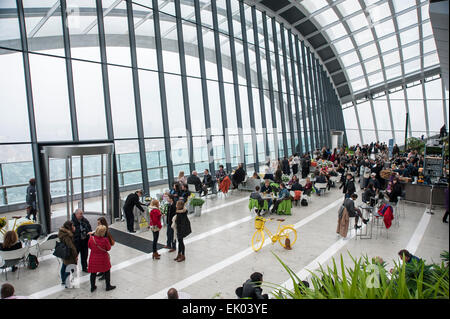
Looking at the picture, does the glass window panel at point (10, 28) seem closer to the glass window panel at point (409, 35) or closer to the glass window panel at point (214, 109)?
the glass window panel at point (214, 109)

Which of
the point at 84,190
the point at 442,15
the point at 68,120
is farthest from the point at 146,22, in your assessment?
the point at 442,15

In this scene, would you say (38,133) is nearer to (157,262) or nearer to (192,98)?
(157,262)

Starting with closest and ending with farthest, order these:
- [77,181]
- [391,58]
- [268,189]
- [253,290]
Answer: [253,290] < [77,181] < [268,189] < [391,58]

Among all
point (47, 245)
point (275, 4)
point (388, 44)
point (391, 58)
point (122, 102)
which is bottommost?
point (47, 245)

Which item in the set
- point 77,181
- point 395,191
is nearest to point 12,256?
point 77,181

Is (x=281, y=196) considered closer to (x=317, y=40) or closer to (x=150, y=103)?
(x=150, y=103)

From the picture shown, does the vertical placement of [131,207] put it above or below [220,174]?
below

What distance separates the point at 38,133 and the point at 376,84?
31359mm

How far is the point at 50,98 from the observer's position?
30.7ft

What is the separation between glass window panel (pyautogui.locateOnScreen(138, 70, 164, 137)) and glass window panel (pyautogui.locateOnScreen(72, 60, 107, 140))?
1734mm

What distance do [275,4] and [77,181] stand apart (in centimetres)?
1836

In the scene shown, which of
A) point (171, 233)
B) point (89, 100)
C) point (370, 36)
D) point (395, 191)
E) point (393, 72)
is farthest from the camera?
point (393, 72)

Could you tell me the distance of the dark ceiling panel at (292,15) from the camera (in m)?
22.7

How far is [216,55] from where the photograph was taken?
15727mm
